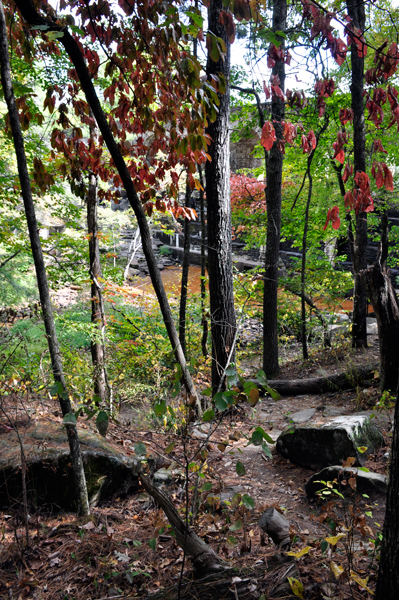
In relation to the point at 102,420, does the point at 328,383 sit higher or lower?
lower

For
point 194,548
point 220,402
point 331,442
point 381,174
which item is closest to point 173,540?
point 194,548

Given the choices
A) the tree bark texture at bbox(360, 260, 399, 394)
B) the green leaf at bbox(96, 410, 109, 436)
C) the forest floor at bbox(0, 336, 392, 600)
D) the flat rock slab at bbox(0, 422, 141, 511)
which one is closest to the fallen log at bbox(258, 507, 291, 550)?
the forest floor at bbox(0, 336, 392, 600)

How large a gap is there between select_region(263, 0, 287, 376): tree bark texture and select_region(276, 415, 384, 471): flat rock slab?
3.16 m

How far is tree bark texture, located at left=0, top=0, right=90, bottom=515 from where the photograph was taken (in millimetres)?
2119

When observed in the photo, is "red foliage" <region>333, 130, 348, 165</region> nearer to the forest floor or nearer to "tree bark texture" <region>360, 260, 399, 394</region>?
the forest floor

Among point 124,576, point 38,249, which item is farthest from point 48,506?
point 38,249

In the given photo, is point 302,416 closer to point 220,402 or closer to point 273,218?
point 273,218

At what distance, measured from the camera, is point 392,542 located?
1.34 metres

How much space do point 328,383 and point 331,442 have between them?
2922mm

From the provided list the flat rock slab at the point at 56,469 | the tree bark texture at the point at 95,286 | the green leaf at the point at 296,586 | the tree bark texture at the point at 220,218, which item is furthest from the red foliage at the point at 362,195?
the tree bark texture at the point at 95,286

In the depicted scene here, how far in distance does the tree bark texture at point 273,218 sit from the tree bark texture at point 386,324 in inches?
79.2

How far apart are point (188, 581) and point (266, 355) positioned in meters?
6.04

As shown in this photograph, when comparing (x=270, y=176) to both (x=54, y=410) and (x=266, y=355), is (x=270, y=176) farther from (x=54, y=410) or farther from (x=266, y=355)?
(x=54, y=410)

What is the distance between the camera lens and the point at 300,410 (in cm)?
562
